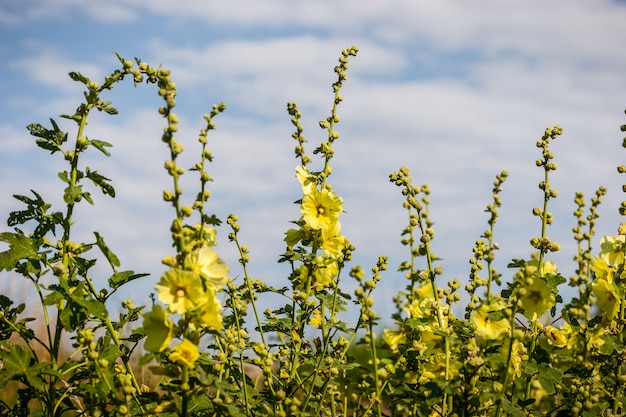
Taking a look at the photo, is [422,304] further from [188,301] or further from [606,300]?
[188,301]

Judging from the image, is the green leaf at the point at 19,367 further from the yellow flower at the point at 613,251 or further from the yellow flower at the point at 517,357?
the yellow flower at the point at 613,251

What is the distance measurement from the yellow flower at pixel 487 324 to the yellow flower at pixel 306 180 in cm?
104

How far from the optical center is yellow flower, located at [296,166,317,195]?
3.66 meters

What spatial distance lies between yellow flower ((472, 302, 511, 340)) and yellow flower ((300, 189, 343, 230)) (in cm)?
84

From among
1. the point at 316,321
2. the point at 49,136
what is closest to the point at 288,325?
the point at 316,321

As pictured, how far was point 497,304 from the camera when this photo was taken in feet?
11.6

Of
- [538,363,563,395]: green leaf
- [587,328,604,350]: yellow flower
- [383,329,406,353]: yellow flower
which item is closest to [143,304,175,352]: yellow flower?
[538,363,563,395]: green leaf

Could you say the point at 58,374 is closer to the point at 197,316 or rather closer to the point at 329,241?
the point at 197,316

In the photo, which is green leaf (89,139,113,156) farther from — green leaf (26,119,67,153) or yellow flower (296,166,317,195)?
yellow flower (296,166,317,195)

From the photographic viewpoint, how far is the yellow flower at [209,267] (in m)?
2.52

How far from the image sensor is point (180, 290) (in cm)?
248

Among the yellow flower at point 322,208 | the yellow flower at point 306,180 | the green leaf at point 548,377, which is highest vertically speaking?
the yellow flower at point 306,180

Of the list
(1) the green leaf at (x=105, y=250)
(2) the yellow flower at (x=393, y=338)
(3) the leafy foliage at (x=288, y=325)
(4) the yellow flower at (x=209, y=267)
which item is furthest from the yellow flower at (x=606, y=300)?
(1) the green leaf at (x=105, y=250)

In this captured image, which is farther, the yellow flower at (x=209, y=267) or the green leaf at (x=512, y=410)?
the green leaf at (x=512, y=410)
